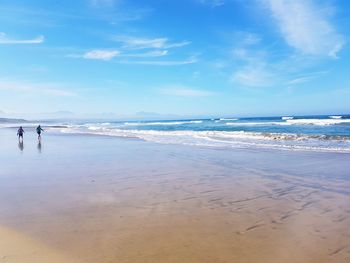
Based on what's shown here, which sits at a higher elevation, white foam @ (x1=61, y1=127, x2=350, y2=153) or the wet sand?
white foam @ (x1=61, y1=127, x2=350, y2=153)

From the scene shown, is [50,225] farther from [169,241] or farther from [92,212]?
[169,241]

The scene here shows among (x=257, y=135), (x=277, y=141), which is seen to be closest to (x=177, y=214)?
(x=277, y=141)

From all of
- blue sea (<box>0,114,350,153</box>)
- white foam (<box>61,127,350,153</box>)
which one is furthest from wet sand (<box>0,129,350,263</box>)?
blue sea (<box>0,114,350,153</box>)

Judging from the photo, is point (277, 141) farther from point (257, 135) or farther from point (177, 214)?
point (177, 214)

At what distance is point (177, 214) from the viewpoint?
6.77m

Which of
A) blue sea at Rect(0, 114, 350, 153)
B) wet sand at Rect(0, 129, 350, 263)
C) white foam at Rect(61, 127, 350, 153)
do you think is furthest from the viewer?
blue sea at Rect(0, 114, 350, 153)

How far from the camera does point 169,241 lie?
5.33m

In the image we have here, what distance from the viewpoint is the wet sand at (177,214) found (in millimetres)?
4941

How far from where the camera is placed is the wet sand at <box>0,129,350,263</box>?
4941mm

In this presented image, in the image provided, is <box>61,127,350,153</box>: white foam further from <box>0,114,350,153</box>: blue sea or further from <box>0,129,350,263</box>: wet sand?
<box>0,129,350,263</box>: wet sand

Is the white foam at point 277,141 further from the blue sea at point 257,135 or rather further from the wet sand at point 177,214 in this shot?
the wet sand at point 177,214

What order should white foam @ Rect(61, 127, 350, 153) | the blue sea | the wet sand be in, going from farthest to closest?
the blue sea
white foam @ Rect(61, 127, 350, 153)
the wet sand

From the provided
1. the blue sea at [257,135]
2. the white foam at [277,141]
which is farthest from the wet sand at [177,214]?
the blue sea at [257,135]

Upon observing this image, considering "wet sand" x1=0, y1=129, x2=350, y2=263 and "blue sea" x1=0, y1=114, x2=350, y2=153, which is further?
"blue sea" x1=0, y1=114, x2=350, y2=153
